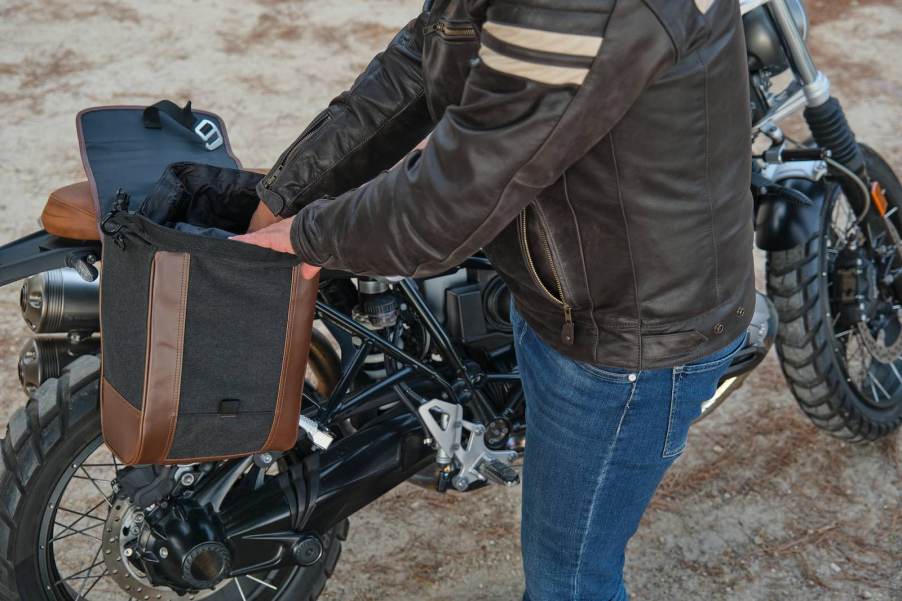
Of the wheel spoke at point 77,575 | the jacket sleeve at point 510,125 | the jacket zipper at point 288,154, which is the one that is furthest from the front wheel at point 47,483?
the jacket sleeve at point 510,125

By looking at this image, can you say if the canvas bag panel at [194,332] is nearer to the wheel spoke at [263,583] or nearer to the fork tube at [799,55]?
the wheel spoke at [263,583]

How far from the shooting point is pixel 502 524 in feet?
9.93

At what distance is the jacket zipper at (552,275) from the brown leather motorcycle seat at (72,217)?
0.88 m

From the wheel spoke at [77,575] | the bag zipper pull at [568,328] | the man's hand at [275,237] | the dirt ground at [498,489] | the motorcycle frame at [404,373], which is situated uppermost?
the man's hand at [275,237]

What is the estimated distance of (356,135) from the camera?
6.57 ft

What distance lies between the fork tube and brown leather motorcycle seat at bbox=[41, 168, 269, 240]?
1.64m

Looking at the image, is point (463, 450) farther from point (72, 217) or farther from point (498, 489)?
point (72, 217)

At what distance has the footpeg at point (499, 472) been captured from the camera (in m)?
2.42

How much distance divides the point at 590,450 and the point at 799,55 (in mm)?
1377

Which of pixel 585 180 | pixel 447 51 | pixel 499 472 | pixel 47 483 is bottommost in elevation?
pixel 499 472

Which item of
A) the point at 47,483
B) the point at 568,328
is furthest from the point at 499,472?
the point at 47,483

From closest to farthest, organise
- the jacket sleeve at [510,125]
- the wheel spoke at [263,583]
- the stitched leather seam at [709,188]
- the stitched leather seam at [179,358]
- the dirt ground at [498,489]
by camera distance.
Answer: the jacket sleeve at [510,125]
the stitched leather seam at [709,188]
the stitched leather seam at [179,358]
the wheel spoke at [263,583]
the dirt ground at [498,489]

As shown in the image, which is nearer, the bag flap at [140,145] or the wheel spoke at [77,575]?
the bag flap at [140,145]

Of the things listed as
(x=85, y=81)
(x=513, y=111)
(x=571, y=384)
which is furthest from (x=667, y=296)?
(x=85, y=81)
